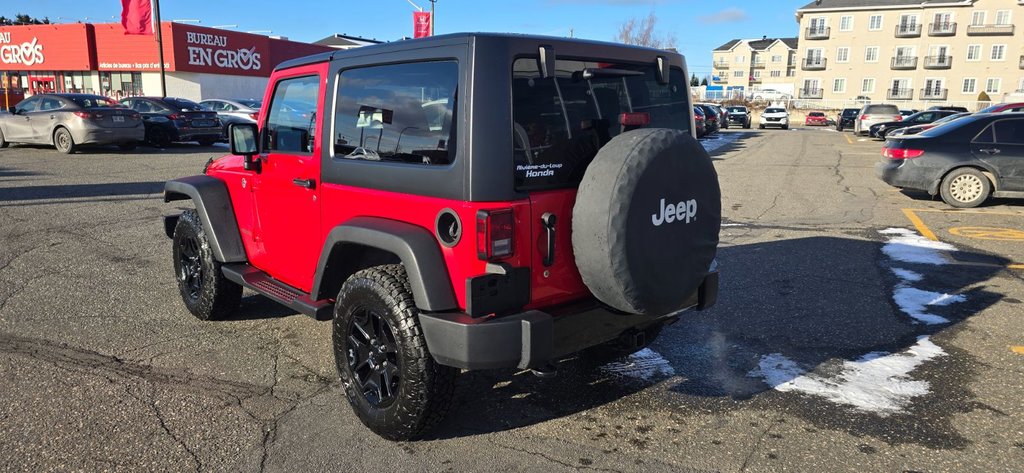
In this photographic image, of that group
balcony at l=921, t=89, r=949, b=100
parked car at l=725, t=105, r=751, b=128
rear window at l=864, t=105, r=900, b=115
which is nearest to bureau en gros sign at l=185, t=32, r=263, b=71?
parked car at l=725, t=105, r=751, b=128

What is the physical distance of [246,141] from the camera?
177 inches

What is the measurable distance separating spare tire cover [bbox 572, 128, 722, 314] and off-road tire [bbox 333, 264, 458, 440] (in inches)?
32.2

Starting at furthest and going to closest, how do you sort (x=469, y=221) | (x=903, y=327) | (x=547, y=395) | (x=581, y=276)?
(x=903, y=327) → (x=547, y=395) → (x=581, y=276) → (x=469, y=221)

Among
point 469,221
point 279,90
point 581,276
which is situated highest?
point 279,90

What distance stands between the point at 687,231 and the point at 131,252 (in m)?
6.14

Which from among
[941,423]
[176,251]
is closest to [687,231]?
[941,423]

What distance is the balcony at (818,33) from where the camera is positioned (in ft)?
230

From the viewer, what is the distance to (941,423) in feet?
11.6

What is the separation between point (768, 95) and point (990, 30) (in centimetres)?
2086

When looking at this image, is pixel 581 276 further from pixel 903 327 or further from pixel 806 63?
pixel 806 63

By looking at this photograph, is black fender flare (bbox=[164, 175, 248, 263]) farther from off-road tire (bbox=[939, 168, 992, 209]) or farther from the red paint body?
off-road tire (bbox=[939, 168, 992, 209])

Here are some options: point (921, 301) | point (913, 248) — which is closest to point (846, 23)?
point (913, 248)


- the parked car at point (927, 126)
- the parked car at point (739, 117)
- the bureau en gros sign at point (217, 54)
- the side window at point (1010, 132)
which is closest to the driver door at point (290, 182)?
the side window at point (1010, 132)

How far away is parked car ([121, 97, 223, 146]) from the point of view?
62.0ft
